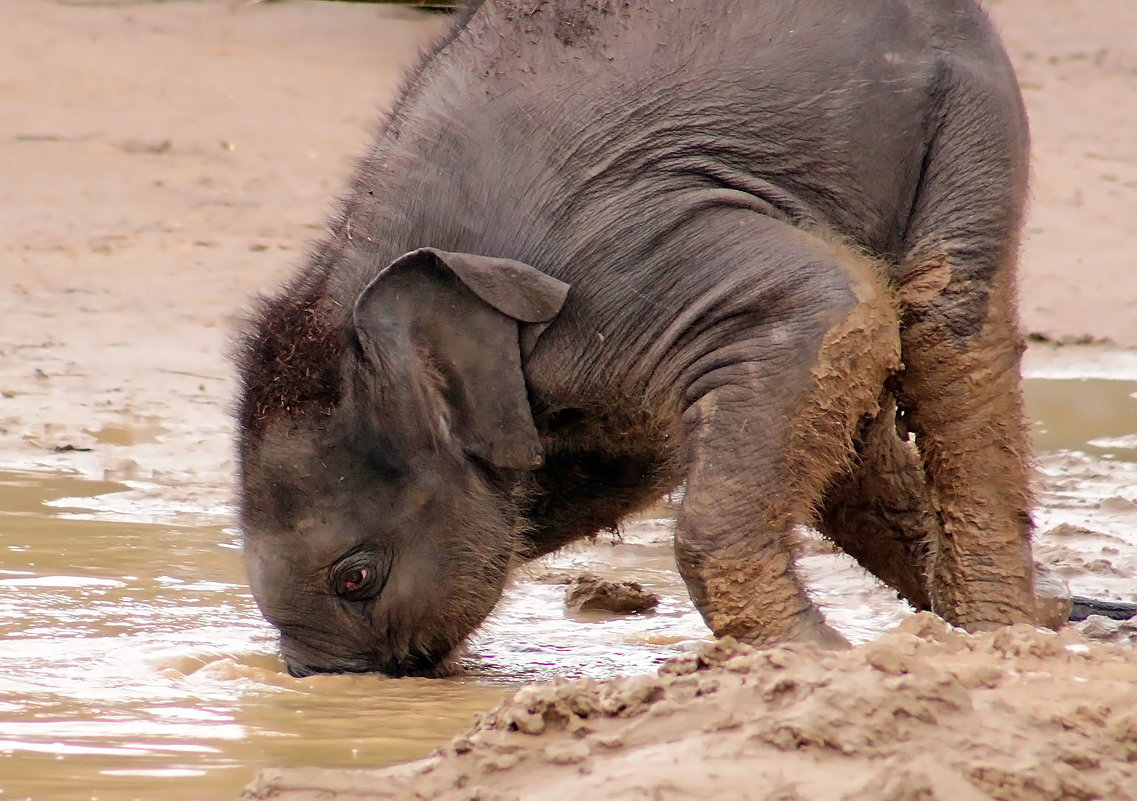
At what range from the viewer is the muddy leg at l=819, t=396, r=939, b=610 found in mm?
5094

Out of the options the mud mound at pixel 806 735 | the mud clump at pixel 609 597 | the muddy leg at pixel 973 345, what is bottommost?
the mud clump at pixel 609 597

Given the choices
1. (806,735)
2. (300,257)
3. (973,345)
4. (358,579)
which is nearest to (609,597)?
(358,579)

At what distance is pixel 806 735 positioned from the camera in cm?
267

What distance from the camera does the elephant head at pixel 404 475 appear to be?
4227 millimetres

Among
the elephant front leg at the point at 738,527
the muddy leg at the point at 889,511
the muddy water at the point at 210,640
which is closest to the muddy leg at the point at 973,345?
the elephant front leg at the point at 738,527

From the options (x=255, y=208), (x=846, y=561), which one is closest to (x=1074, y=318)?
(x=846, y=561)

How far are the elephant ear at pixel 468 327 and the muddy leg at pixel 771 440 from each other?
0.45m

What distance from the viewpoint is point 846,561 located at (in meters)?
6.21

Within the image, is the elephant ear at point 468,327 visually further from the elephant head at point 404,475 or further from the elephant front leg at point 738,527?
the elephant front leg at point 738,527

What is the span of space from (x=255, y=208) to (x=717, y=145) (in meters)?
7.18

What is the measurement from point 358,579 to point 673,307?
3.49ft

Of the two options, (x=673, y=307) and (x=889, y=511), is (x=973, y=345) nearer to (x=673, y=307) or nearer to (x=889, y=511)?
(x=673, y=307)

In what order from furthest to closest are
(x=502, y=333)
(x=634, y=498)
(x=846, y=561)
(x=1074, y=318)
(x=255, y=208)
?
(x=255, y=208) → (x=1074, y=318) → (x=846, y=561) → (x=634, y=498) → (x=502, y=333)

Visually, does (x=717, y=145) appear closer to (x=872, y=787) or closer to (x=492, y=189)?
(x=492, y=189)
